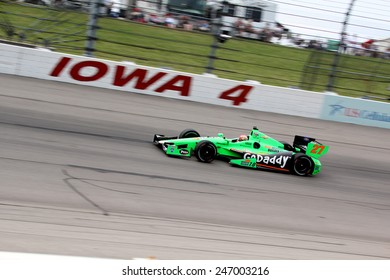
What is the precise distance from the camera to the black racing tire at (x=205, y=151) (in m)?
9.38

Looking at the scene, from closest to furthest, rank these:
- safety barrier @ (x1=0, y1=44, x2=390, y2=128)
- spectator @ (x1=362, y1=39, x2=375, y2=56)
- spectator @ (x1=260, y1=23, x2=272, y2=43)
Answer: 1. safety barrier @ (x1=0, y1=44, x2=390, y2=128)
2. spectator @ (x1=260, y1=23, x2=272, y2=43)
3. spectator @ (x1=362, y1=39, x2=375, y2=56)

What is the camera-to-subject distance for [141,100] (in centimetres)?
1381

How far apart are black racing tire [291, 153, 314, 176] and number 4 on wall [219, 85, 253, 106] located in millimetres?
5214

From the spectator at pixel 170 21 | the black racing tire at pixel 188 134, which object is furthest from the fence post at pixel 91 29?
the black racing tire at pixel 188 134

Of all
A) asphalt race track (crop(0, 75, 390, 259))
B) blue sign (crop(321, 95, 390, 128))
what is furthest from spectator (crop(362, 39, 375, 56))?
asphalt race track (crop(0, 75, 390, 259))

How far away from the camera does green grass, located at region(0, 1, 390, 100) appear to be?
49.0 feet

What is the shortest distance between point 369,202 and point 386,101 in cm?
810

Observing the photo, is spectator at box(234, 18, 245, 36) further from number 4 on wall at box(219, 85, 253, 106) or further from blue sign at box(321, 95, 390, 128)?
blue sign at box(321, 95, 390, 128)

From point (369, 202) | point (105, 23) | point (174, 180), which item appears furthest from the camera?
point (105, 23)

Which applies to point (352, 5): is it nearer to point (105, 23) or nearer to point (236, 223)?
point (105, 23)

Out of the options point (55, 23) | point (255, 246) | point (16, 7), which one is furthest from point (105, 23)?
point (255, 246)

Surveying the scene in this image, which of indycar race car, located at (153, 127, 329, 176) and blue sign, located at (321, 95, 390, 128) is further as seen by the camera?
blue sign, located at (321, 95, 390, 128)

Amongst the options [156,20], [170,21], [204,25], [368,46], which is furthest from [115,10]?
[368,46]

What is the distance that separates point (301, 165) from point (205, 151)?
5.48 feet
